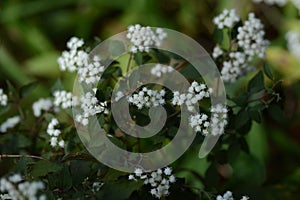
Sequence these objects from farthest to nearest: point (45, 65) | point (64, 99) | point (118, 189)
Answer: point (45, 65) → point (64, 99) → point (118, 189)

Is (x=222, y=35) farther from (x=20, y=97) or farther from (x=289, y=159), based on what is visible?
(x=289, y=159)

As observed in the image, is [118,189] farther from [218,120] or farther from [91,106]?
[218,120]

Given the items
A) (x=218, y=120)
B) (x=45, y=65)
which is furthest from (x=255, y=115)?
(x=45, y=65)

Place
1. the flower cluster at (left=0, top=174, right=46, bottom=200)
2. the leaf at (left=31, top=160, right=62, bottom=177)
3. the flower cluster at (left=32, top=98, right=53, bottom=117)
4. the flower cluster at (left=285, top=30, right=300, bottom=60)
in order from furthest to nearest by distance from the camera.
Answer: the flower cluster at (left=285, top=30, right=300, bottom=60), the flower cluster at (left=32, top=98, right=53, bottom=117), the leaf at (left=31, top=160, right=62, bottom=177), the flower cluster at (left=0, top=174, right=46, bottom=200)

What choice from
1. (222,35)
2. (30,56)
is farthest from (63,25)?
(222,35)

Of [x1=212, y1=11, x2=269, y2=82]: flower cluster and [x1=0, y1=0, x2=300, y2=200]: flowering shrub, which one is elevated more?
[x1=212, y1=11, x2=269, y2=82]: flower cluster

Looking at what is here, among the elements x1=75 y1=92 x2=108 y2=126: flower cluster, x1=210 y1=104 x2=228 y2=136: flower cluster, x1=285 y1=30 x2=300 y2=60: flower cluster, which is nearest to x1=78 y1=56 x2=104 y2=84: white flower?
x1=75 y1=92 x2=108 y2=126: flower cluster

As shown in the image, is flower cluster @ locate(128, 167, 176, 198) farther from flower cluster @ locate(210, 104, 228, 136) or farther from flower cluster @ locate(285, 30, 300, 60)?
flower cluster @ locate(285, 30, 300, 60)

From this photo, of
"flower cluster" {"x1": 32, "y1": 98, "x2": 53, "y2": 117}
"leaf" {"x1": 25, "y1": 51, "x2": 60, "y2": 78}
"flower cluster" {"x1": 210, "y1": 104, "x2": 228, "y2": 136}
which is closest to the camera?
"flower cluster" {"x1": 210, "y1": 104, "x2": 228, "y2": 136}
